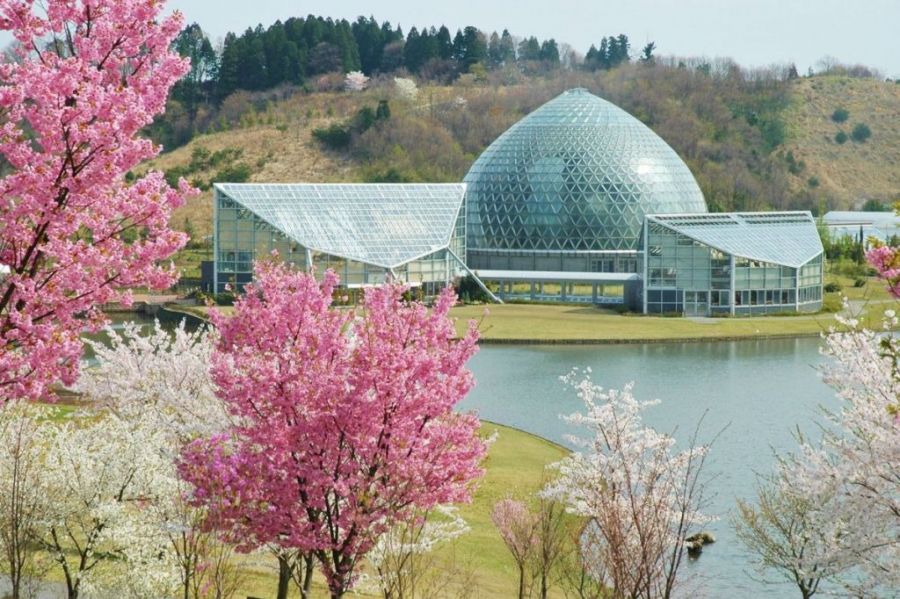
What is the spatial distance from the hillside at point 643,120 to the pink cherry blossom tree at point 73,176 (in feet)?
271

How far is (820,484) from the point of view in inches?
605

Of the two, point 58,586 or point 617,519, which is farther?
point 58,586

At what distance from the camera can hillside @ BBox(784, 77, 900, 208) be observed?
113000mm

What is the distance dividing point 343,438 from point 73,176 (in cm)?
572

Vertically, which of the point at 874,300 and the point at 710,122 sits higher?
the point at 710,122

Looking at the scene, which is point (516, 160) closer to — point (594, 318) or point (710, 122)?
point (594, 318)

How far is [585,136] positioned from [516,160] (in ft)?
13.5

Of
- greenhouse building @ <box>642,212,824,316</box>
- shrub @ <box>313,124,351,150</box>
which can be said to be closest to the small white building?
greenhouse building @ <box>642,212,824,316</box>

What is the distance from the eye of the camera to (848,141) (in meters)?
119

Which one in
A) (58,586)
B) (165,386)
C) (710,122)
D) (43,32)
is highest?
(710,122)

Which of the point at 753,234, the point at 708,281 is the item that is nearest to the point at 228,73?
the point at 753,234

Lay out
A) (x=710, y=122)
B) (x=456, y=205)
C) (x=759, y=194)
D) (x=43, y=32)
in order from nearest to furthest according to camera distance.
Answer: (x=43, y=32), (x=456, y=205), (x=759, y=194), (x=710, y=122)

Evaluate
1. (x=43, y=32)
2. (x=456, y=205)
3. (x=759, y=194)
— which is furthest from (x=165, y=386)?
(x=759, y=194)

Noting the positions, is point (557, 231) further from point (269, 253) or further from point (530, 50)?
point (530, 50)
